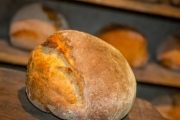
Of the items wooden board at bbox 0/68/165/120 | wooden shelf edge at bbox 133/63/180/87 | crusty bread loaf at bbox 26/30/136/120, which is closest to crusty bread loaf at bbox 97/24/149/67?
wooden shelf edge at bbox 133/63/180/87

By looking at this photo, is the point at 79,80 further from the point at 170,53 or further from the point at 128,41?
the point at 170,53

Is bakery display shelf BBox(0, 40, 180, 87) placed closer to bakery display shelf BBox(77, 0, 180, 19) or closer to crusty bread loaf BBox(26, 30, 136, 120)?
bakery display shelf BBox(77, 0, 180, 19)

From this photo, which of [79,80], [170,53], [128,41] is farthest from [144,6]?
[79,80]

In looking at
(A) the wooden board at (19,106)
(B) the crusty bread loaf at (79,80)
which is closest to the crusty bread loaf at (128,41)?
(A) the wooden board at (19,106)

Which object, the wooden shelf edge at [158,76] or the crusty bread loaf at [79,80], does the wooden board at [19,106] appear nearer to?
the crusty bread loaf at [79,80]

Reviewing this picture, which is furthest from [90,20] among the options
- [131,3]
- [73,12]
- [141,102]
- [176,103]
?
[141,102]
